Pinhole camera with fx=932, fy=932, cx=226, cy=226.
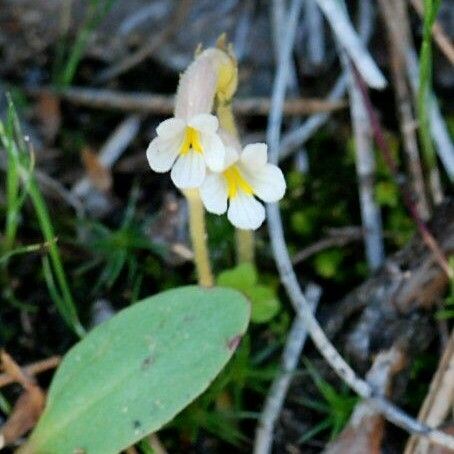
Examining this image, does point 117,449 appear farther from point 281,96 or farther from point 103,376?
point 281,96

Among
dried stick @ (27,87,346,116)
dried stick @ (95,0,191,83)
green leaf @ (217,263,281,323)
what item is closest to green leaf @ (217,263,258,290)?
green leaf @ (217,263,281,323)

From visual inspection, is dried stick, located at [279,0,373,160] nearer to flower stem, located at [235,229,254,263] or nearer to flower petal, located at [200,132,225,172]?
flower stem, located at [235,229,254,263]

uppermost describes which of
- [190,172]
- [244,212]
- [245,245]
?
[190,172]

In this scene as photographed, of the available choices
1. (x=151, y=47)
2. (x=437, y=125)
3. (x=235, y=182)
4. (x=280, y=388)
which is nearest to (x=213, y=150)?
(x=235, y=182)

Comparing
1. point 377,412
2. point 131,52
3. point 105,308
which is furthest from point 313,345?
point 131,52

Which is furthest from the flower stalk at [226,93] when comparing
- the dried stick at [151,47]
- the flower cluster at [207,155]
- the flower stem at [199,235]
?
the dried stick at [151,47]

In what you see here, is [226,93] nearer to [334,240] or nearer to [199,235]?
[199,235]
